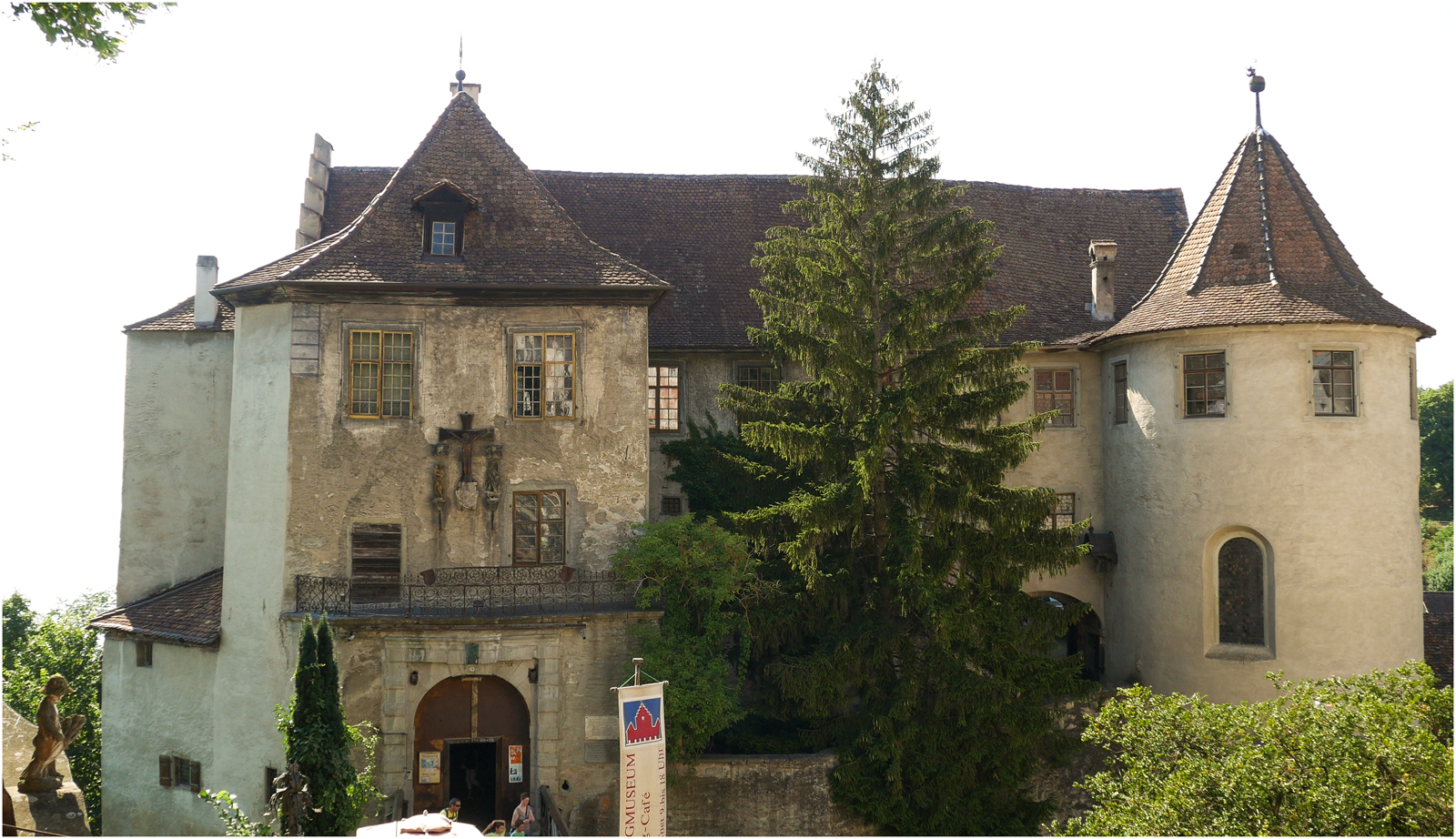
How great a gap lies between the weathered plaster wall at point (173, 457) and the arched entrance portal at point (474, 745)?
A: 24.9 ft

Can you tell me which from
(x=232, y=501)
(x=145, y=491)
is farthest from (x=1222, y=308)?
(x=145, y=491)

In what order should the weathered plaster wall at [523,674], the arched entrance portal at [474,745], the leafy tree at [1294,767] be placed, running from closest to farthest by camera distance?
the leafy tree at [1294,767], the weathered plaster wall at [523,674], the arched entrance portal at [474,745]

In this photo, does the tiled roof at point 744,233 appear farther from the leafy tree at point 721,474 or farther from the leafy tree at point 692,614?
the leafy tree at point 692,614

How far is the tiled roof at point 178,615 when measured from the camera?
801 inches

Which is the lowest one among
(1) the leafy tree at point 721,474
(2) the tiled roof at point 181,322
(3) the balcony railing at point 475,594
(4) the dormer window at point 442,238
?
(3) the balcony railing at point 475,594

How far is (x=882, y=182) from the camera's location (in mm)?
21641

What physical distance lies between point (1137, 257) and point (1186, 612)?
9688mm

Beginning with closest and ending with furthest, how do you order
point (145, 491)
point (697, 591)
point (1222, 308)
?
point (697, 591), point (1222, 308), point (145, 491)

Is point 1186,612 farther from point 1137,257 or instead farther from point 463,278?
point 463,278

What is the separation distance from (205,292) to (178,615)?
746 centimetres

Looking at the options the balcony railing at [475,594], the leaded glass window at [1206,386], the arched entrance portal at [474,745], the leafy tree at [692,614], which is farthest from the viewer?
the leaded glass window at [1206,386]

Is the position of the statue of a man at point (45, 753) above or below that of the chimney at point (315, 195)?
below

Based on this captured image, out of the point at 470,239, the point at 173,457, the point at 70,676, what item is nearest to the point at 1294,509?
the point at 470,239

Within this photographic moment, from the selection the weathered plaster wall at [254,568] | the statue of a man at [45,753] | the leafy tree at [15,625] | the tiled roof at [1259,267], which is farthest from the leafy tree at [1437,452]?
the leafy tree at [15,625]
